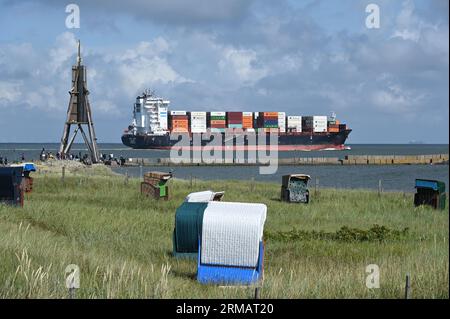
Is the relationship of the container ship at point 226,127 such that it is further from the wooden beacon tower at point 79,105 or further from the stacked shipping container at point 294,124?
the wooden beacon tower at point 79,105

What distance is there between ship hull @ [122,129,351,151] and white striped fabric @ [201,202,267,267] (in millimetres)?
114040

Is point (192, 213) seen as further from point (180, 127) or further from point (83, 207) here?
point (180, 127)

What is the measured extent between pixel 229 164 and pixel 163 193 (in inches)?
2663

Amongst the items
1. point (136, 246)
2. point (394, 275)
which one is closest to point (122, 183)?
point (136, 246)

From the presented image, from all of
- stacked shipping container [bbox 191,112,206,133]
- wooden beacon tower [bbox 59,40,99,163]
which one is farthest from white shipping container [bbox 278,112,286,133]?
wooden beacon tower [bbox 59,40,99,163]

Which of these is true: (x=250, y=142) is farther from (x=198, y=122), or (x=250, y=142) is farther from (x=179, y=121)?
(x=179, y=121)

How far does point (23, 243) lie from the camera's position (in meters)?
12.2

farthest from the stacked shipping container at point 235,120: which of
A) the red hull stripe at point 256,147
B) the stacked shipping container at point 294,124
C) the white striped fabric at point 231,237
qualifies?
the white striped fabric at point 231,237

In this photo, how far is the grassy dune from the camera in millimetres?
9508

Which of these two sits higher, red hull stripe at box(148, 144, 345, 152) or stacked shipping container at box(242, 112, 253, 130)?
stacked shipping container at box(242, 112, 253, 130)

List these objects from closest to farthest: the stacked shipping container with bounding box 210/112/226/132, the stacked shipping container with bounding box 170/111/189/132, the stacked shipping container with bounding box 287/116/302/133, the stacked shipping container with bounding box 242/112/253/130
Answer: the stacked shipping container with bounding box 170/111/189/132 < the stacked shipping container with bounding box 210/112/226/132 < the stacked shipping container with bounding box 242/112/253/130 < the stacked shipping container with bounding box 287/116/302/133

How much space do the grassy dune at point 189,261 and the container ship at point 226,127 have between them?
322 ft

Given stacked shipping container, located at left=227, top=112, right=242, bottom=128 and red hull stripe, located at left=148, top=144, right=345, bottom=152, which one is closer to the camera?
red hull stripe, located at left=148, top=144, right=345, bottom=152

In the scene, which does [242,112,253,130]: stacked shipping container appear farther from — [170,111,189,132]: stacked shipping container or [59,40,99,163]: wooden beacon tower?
[59,40,99,163]: wooden beacon tower
